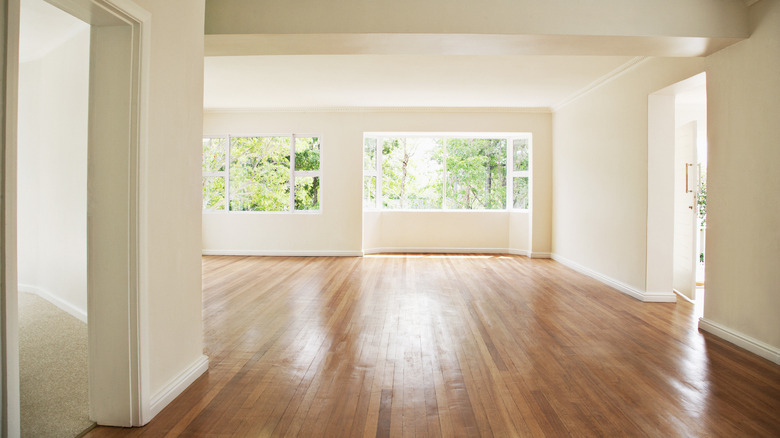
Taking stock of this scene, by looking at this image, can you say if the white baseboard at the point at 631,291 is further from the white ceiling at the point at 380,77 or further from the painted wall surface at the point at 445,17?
the painted wall surface at the point at 445,17

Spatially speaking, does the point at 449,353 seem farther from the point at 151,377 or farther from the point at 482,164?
the point at 482,164

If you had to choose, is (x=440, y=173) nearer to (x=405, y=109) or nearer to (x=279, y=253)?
(x=405, y=109)

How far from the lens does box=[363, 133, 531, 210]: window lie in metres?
8.33

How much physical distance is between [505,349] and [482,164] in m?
5.96

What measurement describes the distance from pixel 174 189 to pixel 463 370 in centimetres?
200

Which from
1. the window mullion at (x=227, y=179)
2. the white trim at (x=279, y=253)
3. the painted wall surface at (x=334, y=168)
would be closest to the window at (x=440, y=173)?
the painted wall surface at (x=334, y=168)

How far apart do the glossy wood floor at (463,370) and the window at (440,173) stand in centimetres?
388

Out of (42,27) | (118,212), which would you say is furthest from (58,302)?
(118,212)

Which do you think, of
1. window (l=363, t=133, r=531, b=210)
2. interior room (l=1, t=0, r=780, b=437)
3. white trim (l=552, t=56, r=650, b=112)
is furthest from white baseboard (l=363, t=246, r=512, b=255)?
white trim (l=552, t=56, r=650, b=112)

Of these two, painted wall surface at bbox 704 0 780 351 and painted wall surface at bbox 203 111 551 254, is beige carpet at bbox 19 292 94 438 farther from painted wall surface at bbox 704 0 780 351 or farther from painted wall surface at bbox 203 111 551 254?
painted wall surface at bbox 704 0 780 351

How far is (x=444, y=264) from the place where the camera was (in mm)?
6918

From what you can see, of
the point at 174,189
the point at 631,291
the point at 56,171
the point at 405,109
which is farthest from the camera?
the point at 405,109

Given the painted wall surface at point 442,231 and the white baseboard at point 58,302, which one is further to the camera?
the painted wall surface at point 442,231

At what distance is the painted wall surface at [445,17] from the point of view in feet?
9.89
